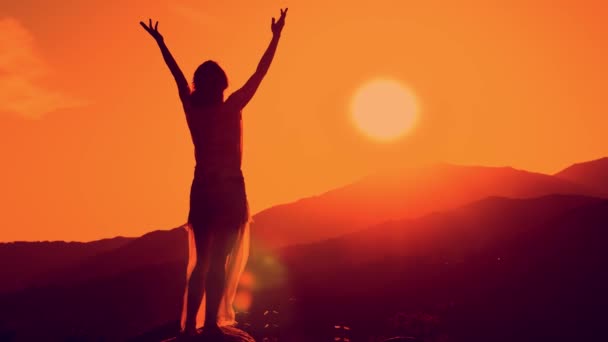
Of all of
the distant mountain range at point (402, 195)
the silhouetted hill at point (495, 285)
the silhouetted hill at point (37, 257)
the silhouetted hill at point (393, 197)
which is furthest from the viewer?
the distant mountain range at point (402, 195)

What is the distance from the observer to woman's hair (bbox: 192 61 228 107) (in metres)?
6.93

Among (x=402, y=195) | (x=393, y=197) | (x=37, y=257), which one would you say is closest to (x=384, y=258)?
(x=393, y=197)

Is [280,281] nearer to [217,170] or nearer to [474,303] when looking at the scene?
[474,303]

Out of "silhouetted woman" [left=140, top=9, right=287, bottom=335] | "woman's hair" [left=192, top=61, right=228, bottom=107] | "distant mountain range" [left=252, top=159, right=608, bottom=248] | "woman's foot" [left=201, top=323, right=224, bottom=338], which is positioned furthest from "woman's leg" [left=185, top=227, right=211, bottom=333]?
"distant mountain range" [left=252, top=159, right=608, bottom=248]

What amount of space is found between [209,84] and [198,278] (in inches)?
74.7

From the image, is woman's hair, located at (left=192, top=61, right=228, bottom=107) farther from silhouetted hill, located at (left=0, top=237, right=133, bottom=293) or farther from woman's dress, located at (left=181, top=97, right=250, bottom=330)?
silhouetted hill, located at (left=0, top=237, right=133, bottom=293)

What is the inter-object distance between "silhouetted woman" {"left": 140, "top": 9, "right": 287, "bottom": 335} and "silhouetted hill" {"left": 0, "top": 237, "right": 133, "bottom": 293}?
80.7 m

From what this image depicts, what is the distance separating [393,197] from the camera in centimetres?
10844

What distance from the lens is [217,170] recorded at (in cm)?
687

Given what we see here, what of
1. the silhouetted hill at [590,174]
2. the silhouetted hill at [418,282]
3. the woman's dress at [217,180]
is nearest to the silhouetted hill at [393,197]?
the silhouetted hill at [590,174]

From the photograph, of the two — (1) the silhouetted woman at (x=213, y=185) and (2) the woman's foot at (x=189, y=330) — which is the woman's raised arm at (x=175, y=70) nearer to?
(1) the silhouetted woman at (x=213, y=185)

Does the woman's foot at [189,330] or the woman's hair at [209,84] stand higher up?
the woman's hair at [209,84]

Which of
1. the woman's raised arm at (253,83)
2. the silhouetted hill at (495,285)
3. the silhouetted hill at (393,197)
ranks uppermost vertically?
the silhouetted hill at (393,197)

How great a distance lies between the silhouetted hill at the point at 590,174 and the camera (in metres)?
107
